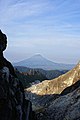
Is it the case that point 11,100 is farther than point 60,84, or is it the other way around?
point 60,84

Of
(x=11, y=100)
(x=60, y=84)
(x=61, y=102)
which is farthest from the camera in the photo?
(x=60, y=84)

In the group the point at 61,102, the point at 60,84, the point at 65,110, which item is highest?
the point at 65,110

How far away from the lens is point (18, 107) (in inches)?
2232

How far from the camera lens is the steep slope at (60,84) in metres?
113

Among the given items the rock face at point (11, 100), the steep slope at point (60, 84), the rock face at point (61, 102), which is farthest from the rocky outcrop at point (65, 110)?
the steep slope at point (60, 84)

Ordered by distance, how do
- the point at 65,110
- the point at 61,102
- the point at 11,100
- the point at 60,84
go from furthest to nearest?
the point at 60,84, the point at 61,102, the point at 65,110, the point at 11,100

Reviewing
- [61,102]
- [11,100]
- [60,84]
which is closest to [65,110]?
[61,102]

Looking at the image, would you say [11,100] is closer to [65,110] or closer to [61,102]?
[65,110]

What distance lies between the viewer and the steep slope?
11306cm

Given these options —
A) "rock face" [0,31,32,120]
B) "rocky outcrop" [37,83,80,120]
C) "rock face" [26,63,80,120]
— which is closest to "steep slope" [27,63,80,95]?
"rock face" [26,63,80,120]

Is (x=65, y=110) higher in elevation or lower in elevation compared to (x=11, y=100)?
lower

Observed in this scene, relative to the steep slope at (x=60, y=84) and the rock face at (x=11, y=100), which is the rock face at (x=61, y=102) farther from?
the rock face at (x=11, y=100)

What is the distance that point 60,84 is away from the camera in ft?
Answer: 388

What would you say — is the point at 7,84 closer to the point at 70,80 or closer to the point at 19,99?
the point at 19,99
